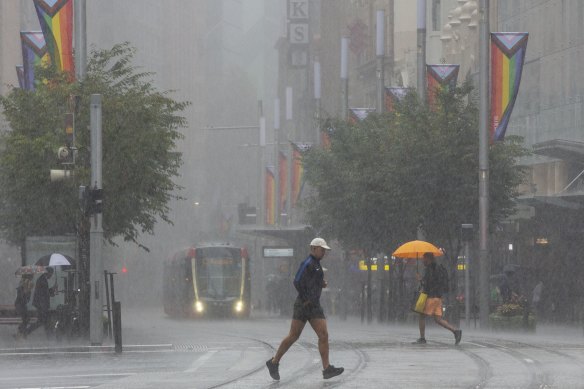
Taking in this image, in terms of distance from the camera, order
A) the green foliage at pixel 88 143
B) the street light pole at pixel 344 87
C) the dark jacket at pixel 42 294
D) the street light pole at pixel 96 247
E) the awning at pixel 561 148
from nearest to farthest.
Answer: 1. the street light pole at pixel 96 247
2. the dark jacket at pixel 42 294
3. the green foliage at pixel 88 143
4. the awning at pixel 561 148
5. the street light pole at pixel 344 87

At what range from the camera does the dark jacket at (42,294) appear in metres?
35.0

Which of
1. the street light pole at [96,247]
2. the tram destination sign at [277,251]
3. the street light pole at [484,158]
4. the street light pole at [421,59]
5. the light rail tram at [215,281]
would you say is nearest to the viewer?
the street light pole at [96,247]

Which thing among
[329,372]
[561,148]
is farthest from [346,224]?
[329,372]

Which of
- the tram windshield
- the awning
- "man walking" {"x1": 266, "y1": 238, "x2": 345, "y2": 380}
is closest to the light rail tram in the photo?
the tram windshield

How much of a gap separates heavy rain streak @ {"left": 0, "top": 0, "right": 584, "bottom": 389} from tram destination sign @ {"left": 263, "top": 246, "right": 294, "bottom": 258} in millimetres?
82

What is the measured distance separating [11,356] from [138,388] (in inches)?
370

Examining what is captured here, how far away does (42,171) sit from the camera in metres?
36.5

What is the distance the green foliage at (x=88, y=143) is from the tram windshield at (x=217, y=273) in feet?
67.8

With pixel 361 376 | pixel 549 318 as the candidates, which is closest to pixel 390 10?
pixel 549 318

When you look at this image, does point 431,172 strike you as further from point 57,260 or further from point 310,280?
point 310,280

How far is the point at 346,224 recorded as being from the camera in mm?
51906

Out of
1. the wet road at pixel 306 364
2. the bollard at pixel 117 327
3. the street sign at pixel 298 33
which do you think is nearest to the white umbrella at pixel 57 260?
the wet road at pixel 306 364

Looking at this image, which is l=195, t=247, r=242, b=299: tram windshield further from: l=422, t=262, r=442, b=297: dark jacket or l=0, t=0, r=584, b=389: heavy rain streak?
l=422, t=262, r=442, b=297: dark jacket

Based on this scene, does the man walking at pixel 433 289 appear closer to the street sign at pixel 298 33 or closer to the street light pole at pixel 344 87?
the street light pole at pixel 344 87
